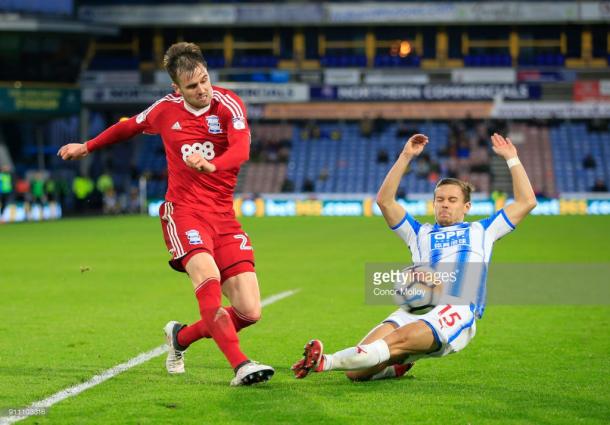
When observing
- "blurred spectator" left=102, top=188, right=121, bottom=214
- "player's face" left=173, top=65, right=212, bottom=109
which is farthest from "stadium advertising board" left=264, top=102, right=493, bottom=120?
"player's face" left=173, top=65, right=212, bottom=109

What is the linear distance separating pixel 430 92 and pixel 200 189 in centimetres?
4696

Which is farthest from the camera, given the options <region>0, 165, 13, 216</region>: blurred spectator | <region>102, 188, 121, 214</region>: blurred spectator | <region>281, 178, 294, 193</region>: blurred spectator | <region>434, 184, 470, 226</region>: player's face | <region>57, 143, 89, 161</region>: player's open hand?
<region>281, 178, 294, 193</region>: blurred spectator

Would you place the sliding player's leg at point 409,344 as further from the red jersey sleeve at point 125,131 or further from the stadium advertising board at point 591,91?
the stadium advertising board at point 591,91

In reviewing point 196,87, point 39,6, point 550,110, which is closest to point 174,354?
point 196,87

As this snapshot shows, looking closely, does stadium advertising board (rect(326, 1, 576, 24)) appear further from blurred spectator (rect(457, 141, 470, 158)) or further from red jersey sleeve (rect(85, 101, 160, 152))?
red jersey sleeve (rect(85, 101, 160, 152))

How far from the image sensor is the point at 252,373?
24.0 feet

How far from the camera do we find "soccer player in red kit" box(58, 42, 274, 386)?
25.5 ft

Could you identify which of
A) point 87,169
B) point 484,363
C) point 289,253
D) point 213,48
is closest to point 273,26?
point 213,48

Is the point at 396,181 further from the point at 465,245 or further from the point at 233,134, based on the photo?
the point at 233,134

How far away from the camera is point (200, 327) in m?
8.09

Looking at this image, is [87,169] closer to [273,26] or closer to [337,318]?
[273,26]

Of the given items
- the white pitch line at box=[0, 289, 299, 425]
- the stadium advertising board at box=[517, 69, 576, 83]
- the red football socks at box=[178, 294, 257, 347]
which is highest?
the stadium advertising board at box=[517, 69, 576, 83]

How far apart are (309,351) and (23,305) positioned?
7.45 meters

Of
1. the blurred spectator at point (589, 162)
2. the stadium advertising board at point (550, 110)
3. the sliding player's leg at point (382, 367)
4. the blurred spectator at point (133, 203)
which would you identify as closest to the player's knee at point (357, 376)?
the sliding player's leg at point (382, 367)
